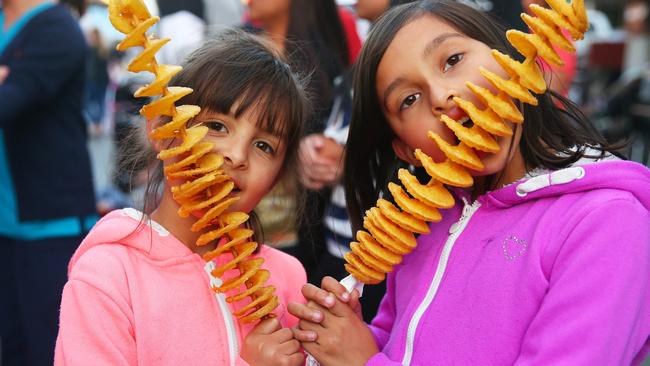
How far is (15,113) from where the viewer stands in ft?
8.39

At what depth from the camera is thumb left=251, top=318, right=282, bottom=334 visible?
1447 millimetres

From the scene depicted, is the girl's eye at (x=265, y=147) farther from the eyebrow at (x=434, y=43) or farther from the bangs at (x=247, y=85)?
the eyebrow at (x=434, y=43)

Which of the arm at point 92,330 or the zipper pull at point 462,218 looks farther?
the zipper pull at point 462,218

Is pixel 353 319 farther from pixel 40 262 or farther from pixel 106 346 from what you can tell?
pixel 40 262

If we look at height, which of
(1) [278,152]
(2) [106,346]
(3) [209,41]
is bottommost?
(2) [106,346]

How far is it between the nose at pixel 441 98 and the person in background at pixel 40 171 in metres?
1.76

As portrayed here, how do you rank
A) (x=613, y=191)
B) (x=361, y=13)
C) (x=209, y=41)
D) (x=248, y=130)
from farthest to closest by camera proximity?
(x=361, y=13), (x=209, y=41), (x=248, y=130), (x=613, y=191)

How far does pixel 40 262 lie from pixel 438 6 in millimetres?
1829

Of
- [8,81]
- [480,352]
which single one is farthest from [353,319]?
[8,81]

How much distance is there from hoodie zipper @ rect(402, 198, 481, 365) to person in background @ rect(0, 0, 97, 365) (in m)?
1.64

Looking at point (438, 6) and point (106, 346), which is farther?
point (438, 6)

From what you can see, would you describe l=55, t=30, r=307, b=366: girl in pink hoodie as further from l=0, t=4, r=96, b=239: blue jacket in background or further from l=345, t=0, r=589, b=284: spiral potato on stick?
l=0, t=4, r=96, b=239: blue jacket in background

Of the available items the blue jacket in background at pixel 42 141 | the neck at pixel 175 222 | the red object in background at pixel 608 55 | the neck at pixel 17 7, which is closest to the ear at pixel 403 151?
the neck at pixel 175 222

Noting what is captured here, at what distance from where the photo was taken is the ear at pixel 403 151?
1581 mm
